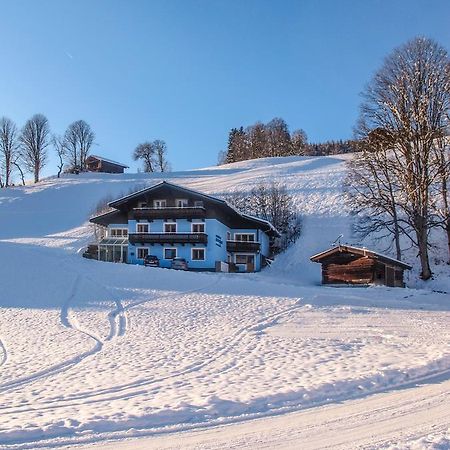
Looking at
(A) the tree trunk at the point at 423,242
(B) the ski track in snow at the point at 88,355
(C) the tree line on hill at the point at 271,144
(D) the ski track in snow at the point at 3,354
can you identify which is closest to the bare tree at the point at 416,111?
(A) the tree trunk at the point at 423,242

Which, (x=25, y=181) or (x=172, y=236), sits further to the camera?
(x=25, y=181)

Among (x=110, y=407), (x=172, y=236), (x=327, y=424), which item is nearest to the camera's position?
(x=327, y=424)

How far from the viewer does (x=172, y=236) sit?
43312 mm

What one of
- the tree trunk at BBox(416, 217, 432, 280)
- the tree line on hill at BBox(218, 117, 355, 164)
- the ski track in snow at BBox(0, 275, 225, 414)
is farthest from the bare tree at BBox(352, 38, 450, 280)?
the tree line on hill at BBox(218, 117, 355, 164)

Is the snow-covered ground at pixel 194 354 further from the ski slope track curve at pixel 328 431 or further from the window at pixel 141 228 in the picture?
the window at pixel 141 228

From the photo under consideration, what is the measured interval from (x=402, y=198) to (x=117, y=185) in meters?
58.6

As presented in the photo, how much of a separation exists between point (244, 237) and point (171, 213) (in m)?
8.83

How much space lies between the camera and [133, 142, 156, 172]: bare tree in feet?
369

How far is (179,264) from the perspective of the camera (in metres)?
41.4

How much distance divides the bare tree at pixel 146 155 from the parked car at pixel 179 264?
239 feet

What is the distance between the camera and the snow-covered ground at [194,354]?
707 cm

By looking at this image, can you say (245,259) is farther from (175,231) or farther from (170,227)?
(170,227)

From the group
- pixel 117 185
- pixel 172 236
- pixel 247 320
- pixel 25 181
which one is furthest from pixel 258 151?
pixel 247 320

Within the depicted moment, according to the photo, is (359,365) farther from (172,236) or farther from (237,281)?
(172,236)
